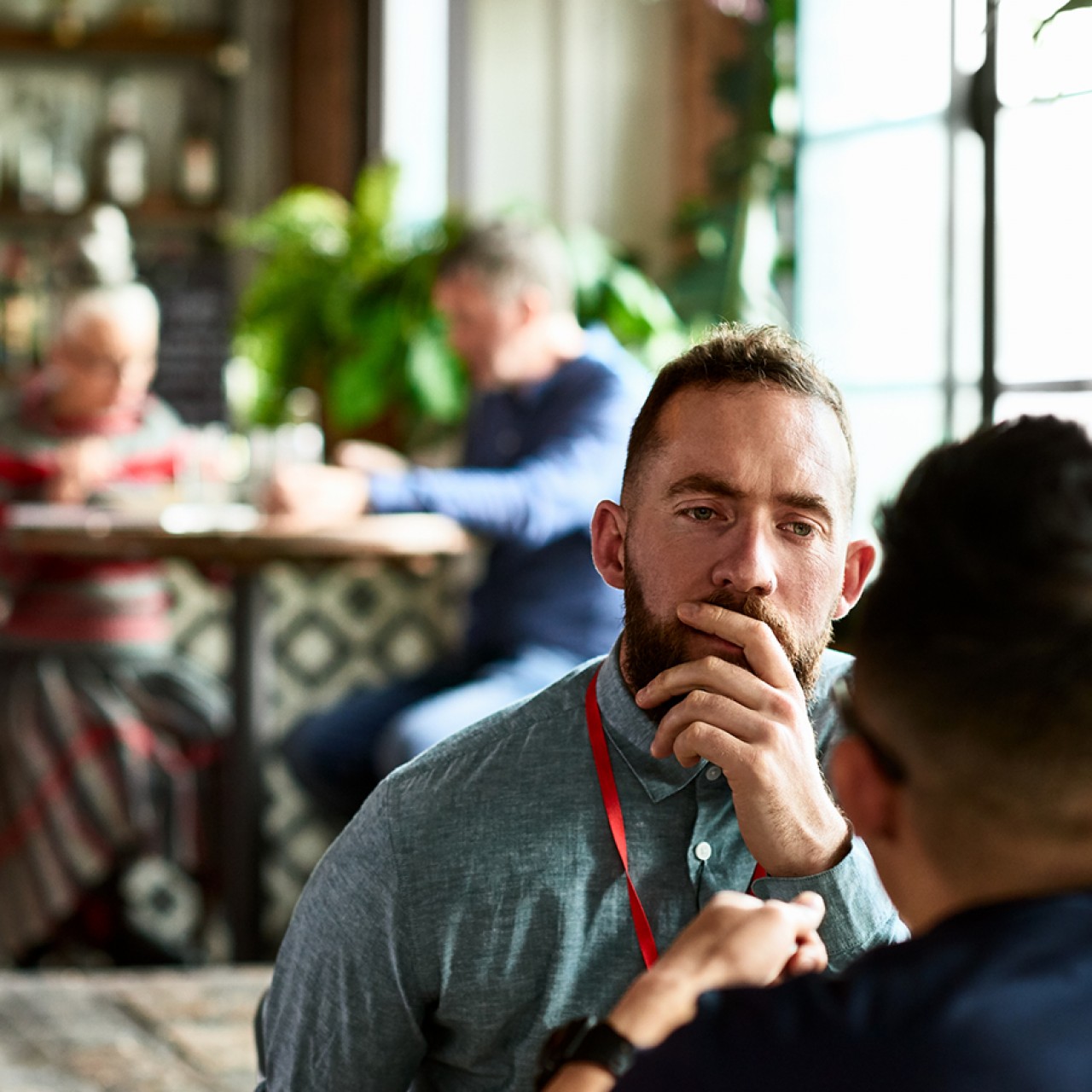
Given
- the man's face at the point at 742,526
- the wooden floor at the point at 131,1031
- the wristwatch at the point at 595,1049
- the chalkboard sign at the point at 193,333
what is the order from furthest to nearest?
the chalkboard sign at the point at 193,333 < the wooden floor at the point at 131,1031 < the man's face at the point at 742,526 < the wristwatch at the point at 595,1049

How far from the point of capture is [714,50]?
15.7 ft

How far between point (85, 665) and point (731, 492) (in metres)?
2.56

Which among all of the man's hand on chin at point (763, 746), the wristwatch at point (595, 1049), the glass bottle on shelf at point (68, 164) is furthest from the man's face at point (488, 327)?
the glass bottle on shelf at point (68, 164)

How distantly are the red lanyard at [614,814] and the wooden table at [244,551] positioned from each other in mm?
1658

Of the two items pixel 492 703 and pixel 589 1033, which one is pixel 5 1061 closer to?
pixel 492 703

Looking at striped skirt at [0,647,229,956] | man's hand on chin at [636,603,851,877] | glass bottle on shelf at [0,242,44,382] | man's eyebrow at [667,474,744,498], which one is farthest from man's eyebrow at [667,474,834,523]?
glass bottle on shelf at [0,242,44,382]

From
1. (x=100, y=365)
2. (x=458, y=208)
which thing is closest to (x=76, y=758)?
(x=100, y=365)

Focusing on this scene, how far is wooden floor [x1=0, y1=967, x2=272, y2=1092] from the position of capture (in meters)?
2.56

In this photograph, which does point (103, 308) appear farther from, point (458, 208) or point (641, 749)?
point (641, 749)

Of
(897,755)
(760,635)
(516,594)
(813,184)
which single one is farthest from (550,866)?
(813,184)

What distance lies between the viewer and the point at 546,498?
309cm

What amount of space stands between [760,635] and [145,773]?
2711 millimetres

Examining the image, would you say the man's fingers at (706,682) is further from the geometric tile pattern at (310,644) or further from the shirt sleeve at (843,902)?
the geometric tile pattern at (310,644)

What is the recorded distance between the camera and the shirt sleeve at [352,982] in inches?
45.5
